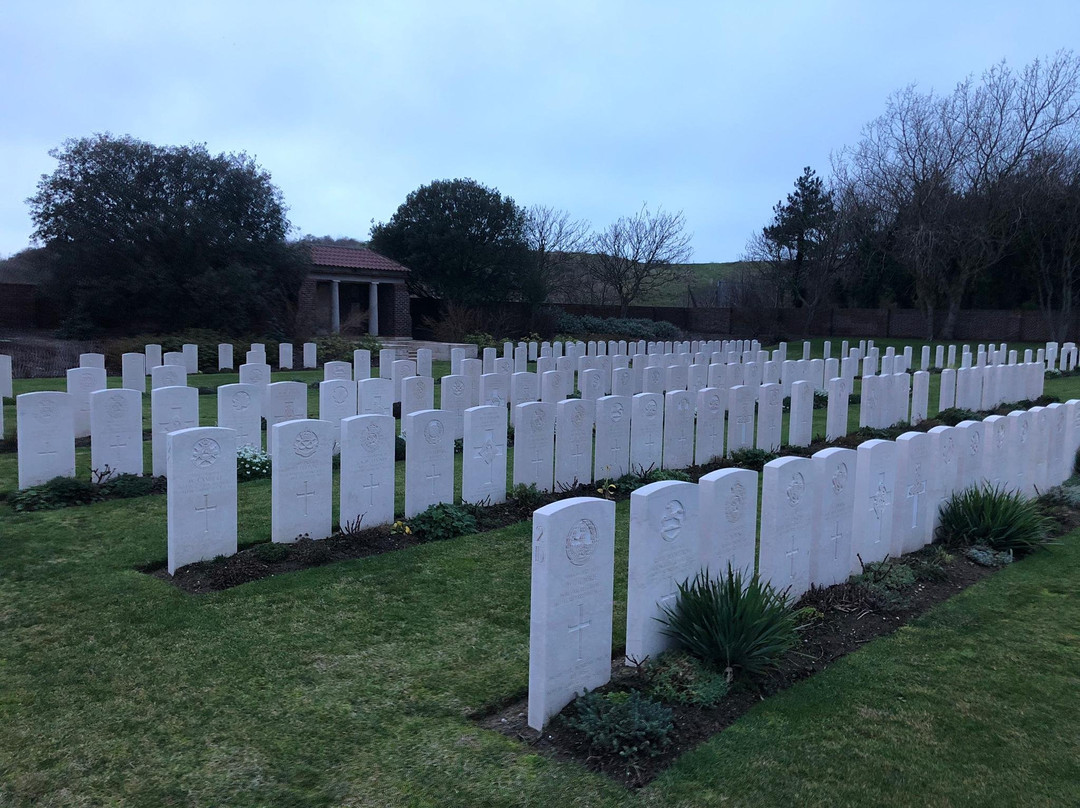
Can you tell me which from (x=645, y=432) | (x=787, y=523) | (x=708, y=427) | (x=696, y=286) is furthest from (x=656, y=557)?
(x=696, y=286)

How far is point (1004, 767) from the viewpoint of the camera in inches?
137

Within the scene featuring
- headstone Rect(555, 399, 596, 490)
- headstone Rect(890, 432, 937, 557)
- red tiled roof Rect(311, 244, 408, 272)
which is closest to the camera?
headstone Rect(890, 432, 937, 557)

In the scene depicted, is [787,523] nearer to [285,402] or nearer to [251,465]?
[251,465]

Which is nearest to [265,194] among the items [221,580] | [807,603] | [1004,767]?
[221,580]

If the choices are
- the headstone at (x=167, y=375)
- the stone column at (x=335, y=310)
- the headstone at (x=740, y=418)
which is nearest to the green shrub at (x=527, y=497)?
the headstone at (x=740, y=418)

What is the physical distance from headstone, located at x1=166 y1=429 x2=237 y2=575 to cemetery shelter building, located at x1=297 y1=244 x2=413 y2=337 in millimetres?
24219

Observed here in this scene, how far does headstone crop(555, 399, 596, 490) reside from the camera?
26.2 feet

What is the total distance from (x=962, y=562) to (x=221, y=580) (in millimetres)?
5617

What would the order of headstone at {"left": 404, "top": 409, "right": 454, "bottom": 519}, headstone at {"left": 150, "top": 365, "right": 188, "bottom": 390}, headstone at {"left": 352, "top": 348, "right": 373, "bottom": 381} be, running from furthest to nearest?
headstone at {"left": 352, "top": 348, "right": 373, "bottom": 381}, headstone at {"left": 150, "top": 365, "right": 188, "bottom": 390}, headstone at {"left": 404, "top": 409, "right": 454, "bottom": 519}

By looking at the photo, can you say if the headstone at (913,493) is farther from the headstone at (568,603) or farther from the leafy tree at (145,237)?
the leafy tree at (145,237)

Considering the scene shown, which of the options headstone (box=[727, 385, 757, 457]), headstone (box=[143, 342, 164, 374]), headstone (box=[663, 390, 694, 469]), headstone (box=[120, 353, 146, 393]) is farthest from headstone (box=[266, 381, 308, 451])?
headstone (box=[143, 342, 164, 374])

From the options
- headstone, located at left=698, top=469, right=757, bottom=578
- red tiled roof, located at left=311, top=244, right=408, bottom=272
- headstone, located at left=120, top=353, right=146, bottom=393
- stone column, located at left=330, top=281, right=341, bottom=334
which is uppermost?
red tiled roof, located at left=311, top=244, right=408, bottom=272

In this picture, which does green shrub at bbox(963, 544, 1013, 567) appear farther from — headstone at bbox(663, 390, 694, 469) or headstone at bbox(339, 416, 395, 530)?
headstone at bbox(339, 416, 395, 530)

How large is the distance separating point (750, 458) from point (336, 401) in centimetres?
522
